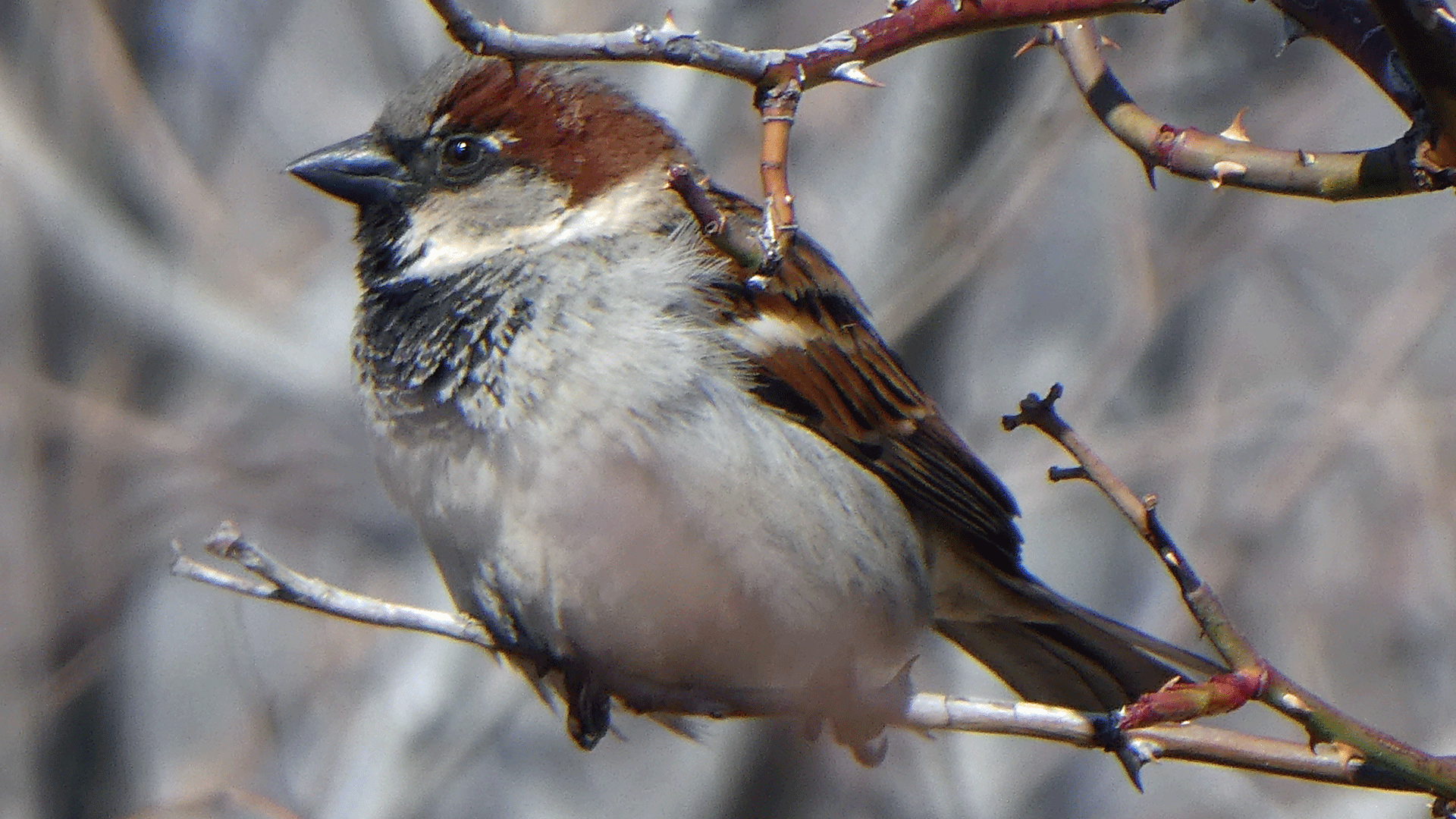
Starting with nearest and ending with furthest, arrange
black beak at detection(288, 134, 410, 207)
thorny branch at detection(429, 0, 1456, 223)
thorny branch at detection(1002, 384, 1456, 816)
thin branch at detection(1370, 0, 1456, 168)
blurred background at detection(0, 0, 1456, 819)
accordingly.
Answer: thin branch at detection(1370, 0, 1456, 168)
thorny branch at detection(429, 0, 1456, 223)
thorny branch at detection(1002, 384, 1456, 816)
black beak at detection(288, 134, 410, 207)
blurred background at detection(0, 0, 1456, 819)

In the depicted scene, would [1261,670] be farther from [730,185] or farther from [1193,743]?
[730,185]

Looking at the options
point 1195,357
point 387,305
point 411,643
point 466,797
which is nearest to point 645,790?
point 466,797

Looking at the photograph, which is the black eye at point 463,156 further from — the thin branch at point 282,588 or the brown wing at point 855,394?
the thin branch at point 282,588

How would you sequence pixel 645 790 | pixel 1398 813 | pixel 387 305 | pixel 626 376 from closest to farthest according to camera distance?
pixel 626 376
pixel 387 305
pixel 1398 813
pixel 645 790

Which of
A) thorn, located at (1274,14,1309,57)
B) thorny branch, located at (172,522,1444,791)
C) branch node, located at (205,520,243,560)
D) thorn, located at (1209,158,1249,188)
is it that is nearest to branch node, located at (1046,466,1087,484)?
thorny branch, located at (172,522,1444,791)

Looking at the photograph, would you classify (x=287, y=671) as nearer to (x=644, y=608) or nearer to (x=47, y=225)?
(x=47, y=225)

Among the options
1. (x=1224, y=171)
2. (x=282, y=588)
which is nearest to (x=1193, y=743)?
(x=1224, y=171)

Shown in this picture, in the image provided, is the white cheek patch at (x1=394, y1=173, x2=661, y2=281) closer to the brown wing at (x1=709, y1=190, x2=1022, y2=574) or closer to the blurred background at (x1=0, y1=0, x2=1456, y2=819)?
the brown wing at (x1=709, y1=190, x2=1022, y2=574)
